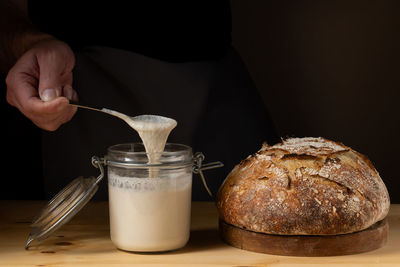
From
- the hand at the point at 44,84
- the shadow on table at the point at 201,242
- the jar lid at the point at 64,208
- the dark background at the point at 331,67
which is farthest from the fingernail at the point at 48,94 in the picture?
the dark background at the point at 331,67

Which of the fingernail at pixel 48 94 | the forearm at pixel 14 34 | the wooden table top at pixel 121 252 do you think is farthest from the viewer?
the forearm at pixel 14 34

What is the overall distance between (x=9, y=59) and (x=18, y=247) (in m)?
0.77

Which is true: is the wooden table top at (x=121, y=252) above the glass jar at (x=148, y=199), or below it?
below

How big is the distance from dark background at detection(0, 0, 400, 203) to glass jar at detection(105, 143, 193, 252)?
5.03 ft

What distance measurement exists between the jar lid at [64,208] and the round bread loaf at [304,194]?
287mm

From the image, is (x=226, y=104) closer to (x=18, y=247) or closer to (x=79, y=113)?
(x=79, y=113)

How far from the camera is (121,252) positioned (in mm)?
1271

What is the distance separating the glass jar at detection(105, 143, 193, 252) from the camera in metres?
1.21

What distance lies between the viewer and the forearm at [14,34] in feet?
5.86

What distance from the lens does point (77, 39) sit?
1.94 meters

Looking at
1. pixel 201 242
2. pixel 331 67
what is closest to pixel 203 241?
pixel 201 242

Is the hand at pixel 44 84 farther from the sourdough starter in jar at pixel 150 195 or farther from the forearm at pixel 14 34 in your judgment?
the sourdough starter in jar at pixel 150 195

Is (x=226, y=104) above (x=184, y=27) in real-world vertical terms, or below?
below

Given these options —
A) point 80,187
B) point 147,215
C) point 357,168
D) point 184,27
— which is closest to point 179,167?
point 147,215
